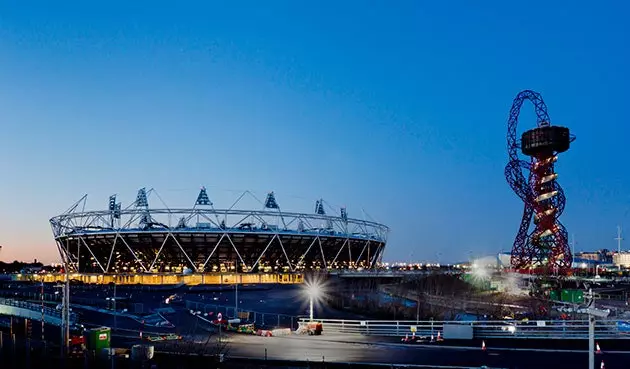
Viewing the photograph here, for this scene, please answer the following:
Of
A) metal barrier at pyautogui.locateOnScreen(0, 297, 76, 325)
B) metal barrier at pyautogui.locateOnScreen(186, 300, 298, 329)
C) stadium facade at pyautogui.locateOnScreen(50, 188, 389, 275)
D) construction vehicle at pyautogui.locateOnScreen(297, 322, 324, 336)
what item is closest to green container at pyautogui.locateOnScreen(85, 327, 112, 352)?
construction vehicle at pyautogui.locateOnScreen(297, 322, 324, 336)

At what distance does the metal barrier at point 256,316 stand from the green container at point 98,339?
18.4 m

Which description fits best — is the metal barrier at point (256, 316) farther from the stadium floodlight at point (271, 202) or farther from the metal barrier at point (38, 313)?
the stadium floodlight at point (271, 202)

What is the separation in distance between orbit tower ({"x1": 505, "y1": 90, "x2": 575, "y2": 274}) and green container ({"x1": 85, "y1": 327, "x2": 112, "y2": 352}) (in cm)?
11059

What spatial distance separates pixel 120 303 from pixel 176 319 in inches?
694

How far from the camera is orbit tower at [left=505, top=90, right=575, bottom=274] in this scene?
134m

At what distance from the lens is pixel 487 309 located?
7175cm

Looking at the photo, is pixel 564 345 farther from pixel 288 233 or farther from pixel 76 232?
pixel 76 232

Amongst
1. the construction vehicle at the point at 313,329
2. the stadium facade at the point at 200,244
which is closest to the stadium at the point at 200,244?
the stadium facade at the point at 200,244

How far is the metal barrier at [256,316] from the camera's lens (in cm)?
5625

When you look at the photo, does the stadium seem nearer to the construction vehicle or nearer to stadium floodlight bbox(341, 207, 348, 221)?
stadium floodlight bbox(341, 207, 348, 221)

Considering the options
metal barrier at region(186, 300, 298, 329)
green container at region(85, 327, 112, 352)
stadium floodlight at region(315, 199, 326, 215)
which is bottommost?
metal barrier at region(186, 300, 298, 329)

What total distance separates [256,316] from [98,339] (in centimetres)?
2823

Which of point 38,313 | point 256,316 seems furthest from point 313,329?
point 38,313

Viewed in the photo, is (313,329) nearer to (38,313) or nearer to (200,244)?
(38,313)
